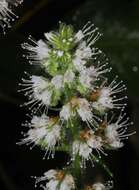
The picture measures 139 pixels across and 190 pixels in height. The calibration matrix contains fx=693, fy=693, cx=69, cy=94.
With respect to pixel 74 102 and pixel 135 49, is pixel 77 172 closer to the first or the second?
pixel 74 102

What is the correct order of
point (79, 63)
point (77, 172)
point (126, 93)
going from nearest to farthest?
point (79, 63) < point (77, 172) < point (126, 93)

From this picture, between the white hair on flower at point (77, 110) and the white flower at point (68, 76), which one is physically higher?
the white flower at point (68, 76)

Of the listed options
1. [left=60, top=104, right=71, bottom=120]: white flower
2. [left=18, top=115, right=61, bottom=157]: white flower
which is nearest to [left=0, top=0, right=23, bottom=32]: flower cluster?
[left=18, top=115, right=61, bottom=157]: white flower

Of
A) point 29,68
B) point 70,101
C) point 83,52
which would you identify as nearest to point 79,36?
point 83,52

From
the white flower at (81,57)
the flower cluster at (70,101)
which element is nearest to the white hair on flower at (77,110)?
the flower cluster at (70,101)

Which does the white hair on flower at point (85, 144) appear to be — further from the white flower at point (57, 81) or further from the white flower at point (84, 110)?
the white flower at point (57, 81)

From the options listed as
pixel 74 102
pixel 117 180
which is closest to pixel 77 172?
pixel 74 102
